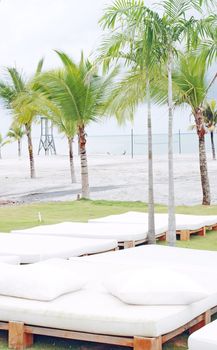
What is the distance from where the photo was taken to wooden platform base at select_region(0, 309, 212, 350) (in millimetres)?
4609

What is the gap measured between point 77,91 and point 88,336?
12964mm

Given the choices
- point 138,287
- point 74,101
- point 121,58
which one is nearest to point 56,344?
point 138,287

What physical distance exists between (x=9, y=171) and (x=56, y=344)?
34.3 m

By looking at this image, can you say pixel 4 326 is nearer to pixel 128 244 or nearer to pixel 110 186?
pixel 128 244

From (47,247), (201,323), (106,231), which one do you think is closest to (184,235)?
(106,231)

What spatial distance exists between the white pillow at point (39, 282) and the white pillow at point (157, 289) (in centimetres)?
44

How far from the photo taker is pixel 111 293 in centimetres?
529

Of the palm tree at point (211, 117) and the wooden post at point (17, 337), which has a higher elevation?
the palm tree at point (211, 117)

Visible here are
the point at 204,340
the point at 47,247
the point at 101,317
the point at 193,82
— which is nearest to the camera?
the point at 204,340

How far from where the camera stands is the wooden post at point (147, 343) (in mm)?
4582

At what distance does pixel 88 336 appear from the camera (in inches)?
191

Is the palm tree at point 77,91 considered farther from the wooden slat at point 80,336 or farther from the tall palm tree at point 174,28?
the wooden slat at point 80,336

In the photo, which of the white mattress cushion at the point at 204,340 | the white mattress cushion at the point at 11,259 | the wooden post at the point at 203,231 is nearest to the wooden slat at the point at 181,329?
the white mattress cushion at the point at 204,340

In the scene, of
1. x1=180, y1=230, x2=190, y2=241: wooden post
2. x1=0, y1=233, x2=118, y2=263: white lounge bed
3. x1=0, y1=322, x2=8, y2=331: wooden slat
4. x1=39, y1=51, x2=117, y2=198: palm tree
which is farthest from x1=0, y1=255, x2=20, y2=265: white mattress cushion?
x1=39, y1=51, x2=117, y2=198: palm tree
